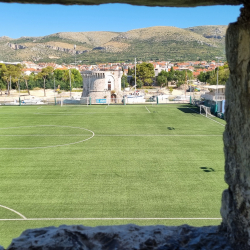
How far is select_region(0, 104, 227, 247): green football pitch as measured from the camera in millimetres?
9500

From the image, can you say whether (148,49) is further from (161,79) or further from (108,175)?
(108,175)

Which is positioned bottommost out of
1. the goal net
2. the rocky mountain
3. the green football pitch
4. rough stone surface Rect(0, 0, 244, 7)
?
the green football pitch

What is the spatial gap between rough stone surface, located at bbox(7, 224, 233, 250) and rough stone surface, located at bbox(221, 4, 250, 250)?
206 millimetres

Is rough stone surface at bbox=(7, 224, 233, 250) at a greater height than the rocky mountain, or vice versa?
the rocky mountain

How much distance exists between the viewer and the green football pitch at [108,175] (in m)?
9.50

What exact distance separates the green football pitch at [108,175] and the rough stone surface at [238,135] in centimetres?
609

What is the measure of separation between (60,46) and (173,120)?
181154 mm

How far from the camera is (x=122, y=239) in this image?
315 centimetres

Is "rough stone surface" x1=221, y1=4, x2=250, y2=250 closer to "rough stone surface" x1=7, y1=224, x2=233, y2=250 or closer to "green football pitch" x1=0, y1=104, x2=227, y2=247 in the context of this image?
"rough stone surface" x1=7, y1=224, x2=233, y2=250

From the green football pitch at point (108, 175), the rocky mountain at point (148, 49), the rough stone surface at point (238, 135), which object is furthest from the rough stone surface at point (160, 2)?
the rocky mountain at point (148, 49)

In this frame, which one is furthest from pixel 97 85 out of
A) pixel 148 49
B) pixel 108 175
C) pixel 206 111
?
pixel 148 49

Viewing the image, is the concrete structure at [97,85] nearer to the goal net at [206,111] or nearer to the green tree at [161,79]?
the goal net at [206,111]

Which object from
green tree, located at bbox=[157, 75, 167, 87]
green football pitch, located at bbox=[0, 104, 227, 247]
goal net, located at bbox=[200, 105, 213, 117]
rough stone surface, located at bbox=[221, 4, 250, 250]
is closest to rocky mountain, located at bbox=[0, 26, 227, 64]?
green tree, located at bbox=[157, 75, 167, 87]

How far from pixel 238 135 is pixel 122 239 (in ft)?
4.59
